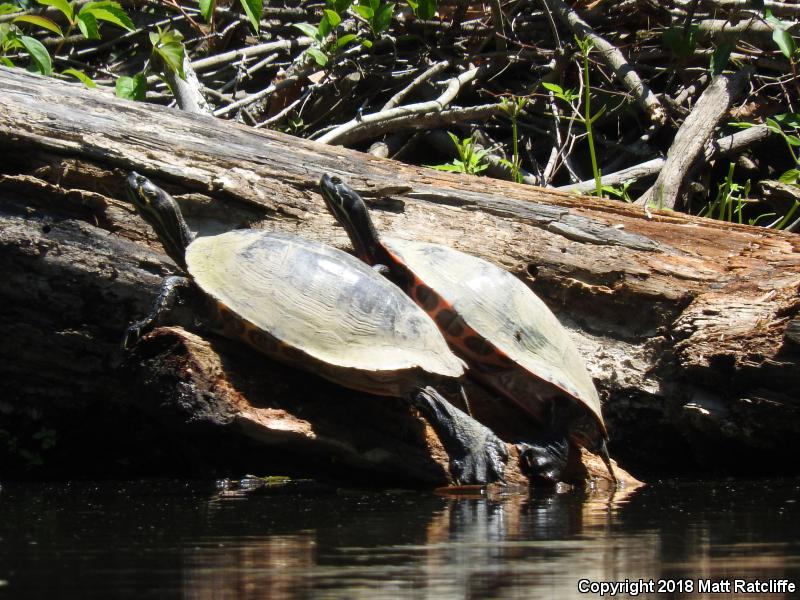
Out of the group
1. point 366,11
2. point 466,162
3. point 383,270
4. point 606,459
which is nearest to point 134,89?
point 366,11

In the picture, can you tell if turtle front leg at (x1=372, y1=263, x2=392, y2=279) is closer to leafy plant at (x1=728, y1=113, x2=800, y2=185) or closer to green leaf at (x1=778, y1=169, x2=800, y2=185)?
leafy plant at (x1=728, y1=113, x2=800, y2=185)

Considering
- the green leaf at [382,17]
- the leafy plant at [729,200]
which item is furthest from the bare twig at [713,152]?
the green leaf at [382,17]

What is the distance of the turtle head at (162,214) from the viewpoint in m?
3.68

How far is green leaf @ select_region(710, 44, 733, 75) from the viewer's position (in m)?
5.87

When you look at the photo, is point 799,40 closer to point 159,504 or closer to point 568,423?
point 568,423

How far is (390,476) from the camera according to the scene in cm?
342

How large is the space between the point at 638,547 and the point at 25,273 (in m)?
2.46

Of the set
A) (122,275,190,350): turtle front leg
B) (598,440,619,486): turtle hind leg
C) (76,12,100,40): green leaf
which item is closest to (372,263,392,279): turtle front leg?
(122,275,190,350): turtle front leg

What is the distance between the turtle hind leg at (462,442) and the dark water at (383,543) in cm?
23

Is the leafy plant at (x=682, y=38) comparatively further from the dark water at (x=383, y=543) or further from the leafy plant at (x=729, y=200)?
the dark water at (x=383, y=543)

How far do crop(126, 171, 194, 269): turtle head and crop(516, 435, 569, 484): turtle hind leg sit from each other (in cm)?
146

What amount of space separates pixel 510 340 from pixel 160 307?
1.27 metres

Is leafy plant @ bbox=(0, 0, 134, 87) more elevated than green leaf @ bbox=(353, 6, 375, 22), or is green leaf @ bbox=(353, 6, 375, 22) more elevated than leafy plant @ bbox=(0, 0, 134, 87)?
green leaf @ bbox=(353, 6, 375, 22)

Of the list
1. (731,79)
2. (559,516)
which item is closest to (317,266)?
(559,516)
